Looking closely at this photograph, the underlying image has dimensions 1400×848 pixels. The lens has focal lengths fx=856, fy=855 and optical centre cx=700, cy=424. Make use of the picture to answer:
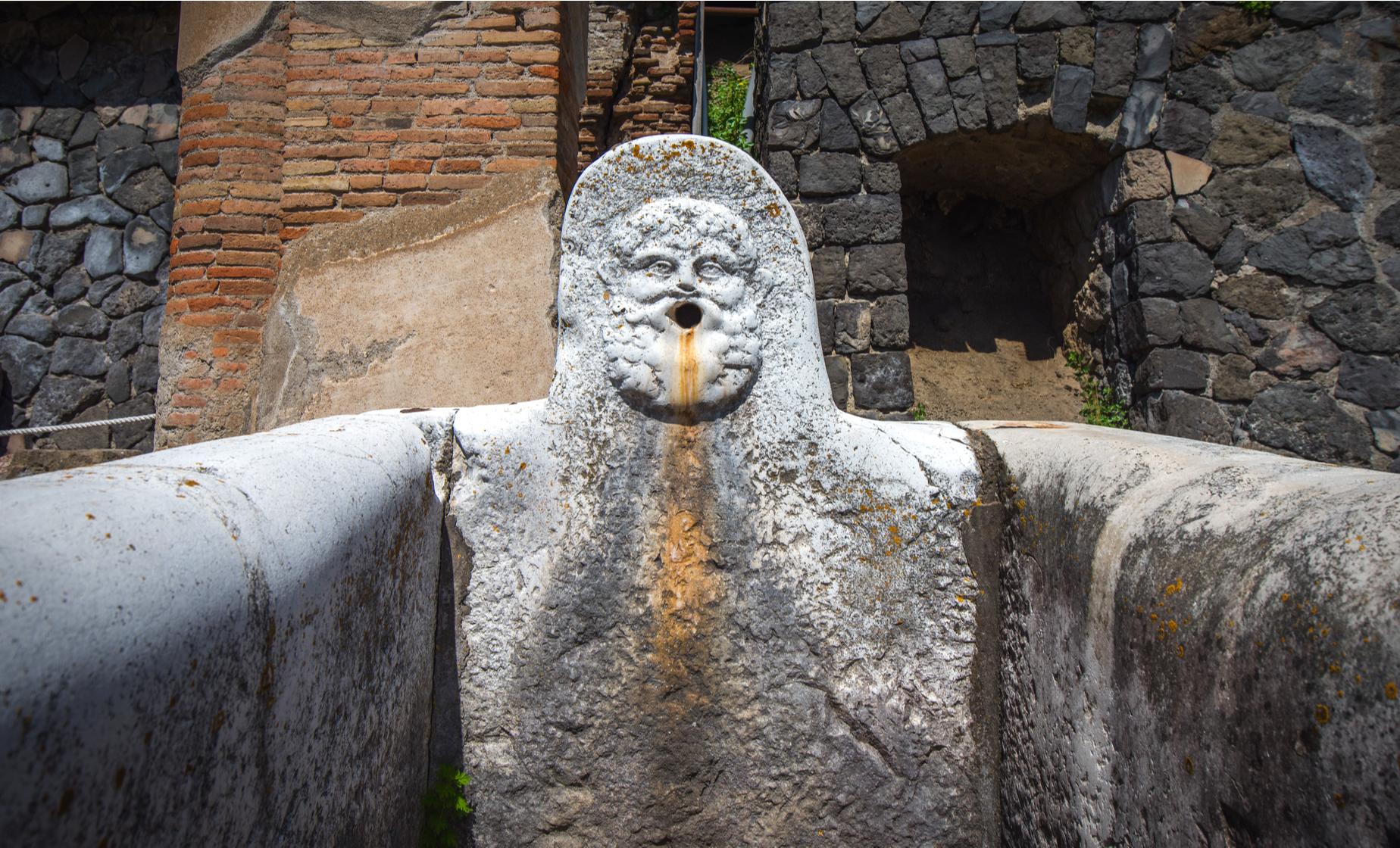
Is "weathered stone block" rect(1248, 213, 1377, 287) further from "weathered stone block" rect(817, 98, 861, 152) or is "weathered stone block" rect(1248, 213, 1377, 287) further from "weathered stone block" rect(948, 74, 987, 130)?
"weathered stone block" rect(817, 98, 861, 152)

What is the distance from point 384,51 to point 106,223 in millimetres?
4654

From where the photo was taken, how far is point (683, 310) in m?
1.63

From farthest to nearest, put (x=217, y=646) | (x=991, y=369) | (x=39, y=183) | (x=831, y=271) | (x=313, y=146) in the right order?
1. (x=39, y=183)
2. (x=991, y=369)
3. (x=831, y=271)
4. (x=313, y=146)
5. (x=217, y=646)

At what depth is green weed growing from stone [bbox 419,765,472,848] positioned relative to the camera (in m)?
1.51

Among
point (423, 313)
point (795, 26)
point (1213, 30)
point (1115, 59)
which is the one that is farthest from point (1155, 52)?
point (423, 313)

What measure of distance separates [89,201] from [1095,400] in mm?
7562

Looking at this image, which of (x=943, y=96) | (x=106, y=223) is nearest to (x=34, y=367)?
(x=106, y=223)

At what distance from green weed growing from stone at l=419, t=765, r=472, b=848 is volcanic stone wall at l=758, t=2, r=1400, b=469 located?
3908 millimetres

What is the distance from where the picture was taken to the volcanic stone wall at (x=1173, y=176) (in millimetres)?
4719

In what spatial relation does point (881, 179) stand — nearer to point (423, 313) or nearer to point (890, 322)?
point (890, 322)

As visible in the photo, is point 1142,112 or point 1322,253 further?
point 1142,112

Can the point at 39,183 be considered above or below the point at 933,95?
below

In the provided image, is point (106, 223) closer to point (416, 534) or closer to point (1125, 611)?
point (416, 534)

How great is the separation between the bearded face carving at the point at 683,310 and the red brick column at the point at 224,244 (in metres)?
2.60
